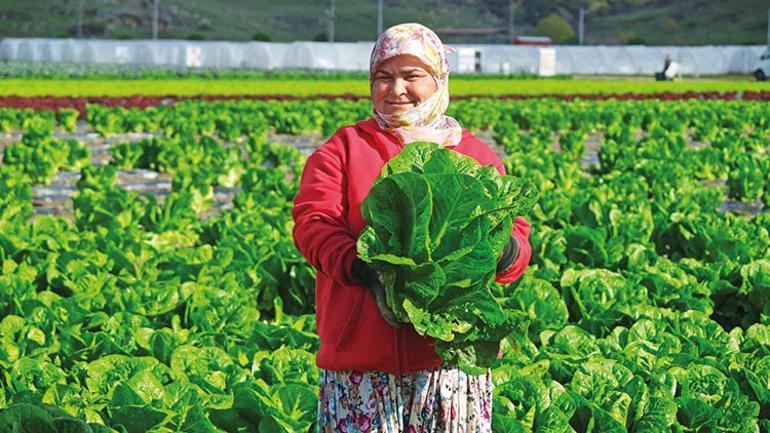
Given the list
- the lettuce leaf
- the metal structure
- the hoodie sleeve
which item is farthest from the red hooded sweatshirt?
the metal structure

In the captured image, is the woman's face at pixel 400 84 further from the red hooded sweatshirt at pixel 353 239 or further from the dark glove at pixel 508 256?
the dark glove at pixel 508 256

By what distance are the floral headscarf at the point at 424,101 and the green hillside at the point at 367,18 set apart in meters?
99.9

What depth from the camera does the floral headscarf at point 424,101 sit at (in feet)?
9.39

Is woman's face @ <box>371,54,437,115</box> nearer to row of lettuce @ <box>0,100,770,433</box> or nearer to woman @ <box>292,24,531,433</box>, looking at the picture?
woman @ <box>292,24,531,433</box>

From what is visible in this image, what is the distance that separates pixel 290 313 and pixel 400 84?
13.1ft

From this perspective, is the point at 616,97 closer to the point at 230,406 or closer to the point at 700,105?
the point at 700,105

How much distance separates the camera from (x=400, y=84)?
2887mm

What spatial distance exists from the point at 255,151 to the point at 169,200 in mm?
5868

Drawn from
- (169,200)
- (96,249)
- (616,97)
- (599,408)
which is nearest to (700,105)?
(616,97)

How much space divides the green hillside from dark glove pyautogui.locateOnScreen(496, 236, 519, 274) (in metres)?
100

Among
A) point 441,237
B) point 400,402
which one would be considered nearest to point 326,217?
point 441,237

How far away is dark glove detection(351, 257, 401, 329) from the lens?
2734mm

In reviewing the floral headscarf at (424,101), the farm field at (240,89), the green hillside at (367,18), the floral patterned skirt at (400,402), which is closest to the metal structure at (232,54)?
the farm field at (240,89)

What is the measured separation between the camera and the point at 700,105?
23.2 m
